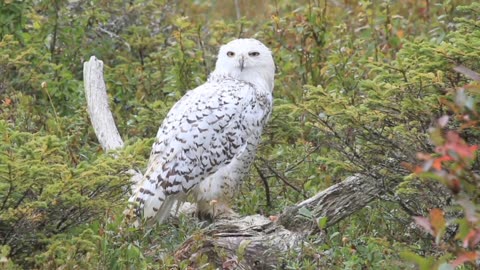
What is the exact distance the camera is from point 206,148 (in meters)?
7.44

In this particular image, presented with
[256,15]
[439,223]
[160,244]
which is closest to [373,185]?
[160,244]

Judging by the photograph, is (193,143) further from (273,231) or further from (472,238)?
(472,238)

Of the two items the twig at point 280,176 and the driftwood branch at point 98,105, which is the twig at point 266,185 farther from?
the driftwood branch at point 98,105

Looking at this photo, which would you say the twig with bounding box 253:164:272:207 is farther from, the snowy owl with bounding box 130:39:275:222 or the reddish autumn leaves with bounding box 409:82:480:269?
the reddish autumn leaves with bounding box 409:82:480:269

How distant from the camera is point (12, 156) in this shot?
5.48 m

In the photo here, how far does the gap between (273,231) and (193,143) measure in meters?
1.26

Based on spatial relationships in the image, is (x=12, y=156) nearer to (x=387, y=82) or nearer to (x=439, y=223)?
(x=387, y=82)

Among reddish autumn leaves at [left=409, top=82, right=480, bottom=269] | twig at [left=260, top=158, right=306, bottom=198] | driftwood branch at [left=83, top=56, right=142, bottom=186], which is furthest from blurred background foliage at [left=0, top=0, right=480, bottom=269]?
reddish autumn leaves at [left=409, top=82, right=480, bottom=269]

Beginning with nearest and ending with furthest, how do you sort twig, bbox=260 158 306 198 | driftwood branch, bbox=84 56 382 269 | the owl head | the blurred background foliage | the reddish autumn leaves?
1. the reddish autumn leaves
2. the blurred background foliage
3. driftwood branch, bbox=84 56 382 269
4. twig, bbox=260 158 306 198
5. the owl head

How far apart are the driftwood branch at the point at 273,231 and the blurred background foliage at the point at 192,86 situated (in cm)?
11

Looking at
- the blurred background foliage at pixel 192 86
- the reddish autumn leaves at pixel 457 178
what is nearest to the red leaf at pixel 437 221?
the reddish autumn leaves at pixel 457 178

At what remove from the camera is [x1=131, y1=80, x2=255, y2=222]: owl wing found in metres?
7.18

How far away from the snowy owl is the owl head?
1.1 inches

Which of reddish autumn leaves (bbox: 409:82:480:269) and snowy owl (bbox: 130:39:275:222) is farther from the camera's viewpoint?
snowy owl (bbox: 130:39:275:222)
